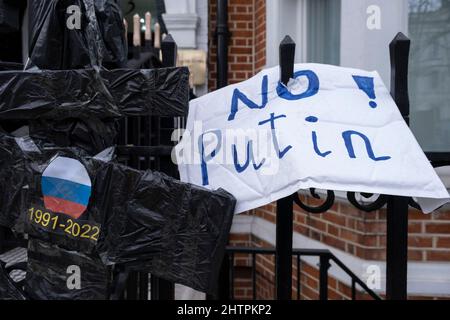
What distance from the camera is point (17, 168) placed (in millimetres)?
1463

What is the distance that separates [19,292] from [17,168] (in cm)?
46

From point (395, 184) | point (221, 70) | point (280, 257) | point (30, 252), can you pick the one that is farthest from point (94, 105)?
point (221, 70)

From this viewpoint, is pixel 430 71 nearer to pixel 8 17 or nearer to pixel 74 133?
pixel 74 133

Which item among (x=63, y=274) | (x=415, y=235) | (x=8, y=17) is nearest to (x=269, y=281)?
(x=415, y=235)

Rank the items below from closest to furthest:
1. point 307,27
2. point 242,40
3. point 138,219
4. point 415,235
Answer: point 138,219 → point 415,235 → point 307,27 → point 242,40

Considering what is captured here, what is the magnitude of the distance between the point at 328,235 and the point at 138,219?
2.18 m

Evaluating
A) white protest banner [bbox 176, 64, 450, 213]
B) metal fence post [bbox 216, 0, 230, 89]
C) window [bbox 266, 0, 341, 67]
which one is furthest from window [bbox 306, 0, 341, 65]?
white protest banner [bbox 176, 64, 450, 213]

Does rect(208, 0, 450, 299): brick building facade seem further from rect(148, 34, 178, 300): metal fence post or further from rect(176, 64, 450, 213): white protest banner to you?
rect(148, 34, 178, 300): metal fence post

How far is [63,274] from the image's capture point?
147 centimetres

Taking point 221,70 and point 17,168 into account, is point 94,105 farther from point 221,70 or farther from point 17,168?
point 221,70

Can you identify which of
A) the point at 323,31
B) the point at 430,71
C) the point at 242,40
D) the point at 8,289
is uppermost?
the point at 242,40

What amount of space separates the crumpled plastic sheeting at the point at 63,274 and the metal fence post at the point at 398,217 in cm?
103

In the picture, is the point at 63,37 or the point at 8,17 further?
the point at 8,17
